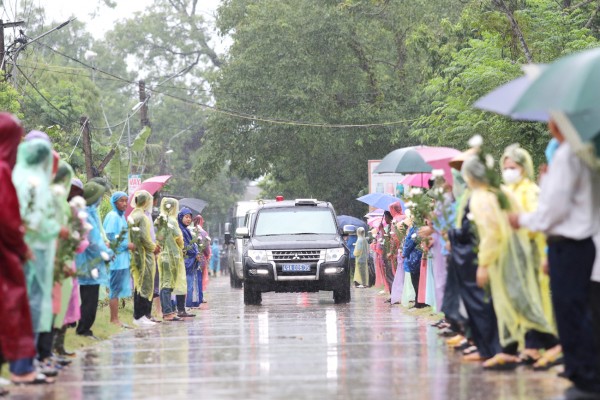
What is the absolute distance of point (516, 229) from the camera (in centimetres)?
1200

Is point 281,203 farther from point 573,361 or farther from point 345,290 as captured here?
point 573,361

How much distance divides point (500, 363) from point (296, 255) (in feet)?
46.9

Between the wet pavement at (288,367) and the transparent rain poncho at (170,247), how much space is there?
1837 mm

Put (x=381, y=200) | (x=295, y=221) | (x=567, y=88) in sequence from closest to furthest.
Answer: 1. (x=567, y=88)
2. (x=295, y=221)
3. (x=381, y=200)

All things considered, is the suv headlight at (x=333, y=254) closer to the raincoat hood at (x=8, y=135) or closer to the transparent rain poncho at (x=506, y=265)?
the transparent rain poncho at (x=506, y=265)

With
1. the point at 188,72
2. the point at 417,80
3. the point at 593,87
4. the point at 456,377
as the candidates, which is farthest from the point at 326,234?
the point at 188,72

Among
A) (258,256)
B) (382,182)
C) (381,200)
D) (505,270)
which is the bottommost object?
(505,270)

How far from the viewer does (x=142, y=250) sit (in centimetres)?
2014

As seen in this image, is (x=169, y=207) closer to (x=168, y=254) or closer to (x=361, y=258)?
(x=168, y=254)

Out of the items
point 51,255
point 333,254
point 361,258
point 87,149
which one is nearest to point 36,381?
point 51,255

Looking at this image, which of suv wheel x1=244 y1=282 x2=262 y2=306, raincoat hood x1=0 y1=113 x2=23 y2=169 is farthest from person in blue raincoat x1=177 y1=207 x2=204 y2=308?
raincoat hood x1=0 y1=113 x2=23 y2=169

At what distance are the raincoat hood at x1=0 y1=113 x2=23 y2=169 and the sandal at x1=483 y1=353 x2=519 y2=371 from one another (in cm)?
451

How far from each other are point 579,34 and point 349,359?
15723 millimetres

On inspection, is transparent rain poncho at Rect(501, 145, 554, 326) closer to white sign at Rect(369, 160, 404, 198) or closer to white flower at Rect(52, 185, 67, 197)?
white flower at Rect(52, 185, 67, 197)
